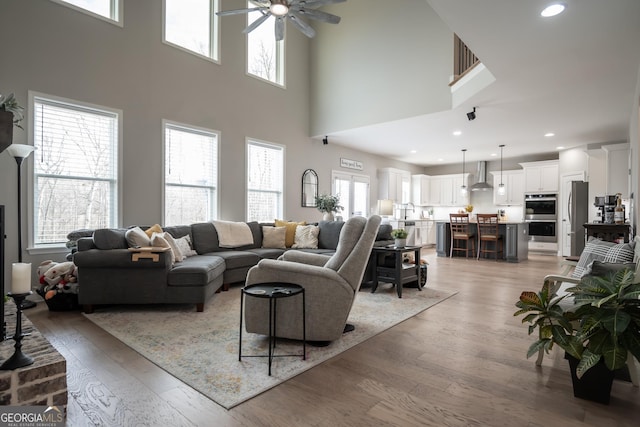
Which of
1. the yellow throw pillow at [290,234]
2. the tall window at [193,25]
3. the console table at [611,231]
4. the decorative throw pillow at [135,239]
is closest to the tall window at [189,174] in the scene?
the yellow throw pillow at [290,234]

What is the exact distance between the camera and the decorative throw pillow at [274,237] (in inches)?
224

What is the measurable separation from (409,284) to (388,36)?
4616 millimetres

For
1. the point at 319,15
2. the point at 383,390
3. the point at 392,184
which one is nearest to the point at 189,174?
the point at 319,15

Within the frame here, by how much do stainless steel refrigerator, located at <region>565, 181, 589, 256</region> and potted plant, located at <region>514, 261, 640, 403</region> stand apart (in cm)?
643

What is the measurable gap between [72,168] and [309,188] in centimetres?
438

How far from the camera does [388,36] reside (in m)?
6.45

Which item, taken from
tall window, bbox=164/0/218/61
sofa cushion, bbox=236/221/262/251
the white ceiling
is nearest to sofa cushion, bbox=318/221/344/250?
sofa cushion, bbox=236/221/262/251

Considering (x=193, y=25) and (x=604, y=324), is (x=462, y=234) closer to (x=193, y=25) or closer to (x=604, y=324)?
(x=604, y=324)

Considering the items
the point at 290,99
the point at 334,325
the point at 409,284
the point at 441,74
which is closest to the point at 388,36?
the point at 441,74

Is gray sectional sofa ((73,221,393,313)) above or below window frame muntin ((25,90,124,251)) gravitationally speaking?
below

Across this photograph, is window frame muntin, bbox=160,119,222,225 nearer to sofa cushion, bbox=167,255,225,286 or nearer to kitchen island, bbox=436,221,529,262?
sofa cushion, bbox=167,255,225,286

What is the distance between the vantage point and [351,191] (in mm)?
8805

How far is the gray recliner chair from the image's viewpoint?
2.59m

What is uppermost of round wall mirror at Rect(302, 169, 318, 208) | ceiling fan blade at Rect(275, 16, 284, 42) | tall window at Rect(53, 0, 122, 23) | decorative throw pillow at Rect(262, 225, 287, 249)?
tall window at Rect(53, 0, 122, 23)
